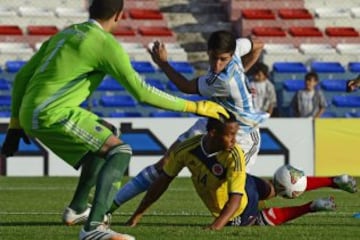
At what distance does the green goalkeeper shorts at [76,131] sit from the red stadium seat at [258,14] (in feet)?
68.4

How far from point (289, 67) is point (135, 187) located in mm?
16416

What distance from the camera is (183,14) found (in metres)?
30.5

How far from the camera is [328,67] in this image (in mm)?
27766

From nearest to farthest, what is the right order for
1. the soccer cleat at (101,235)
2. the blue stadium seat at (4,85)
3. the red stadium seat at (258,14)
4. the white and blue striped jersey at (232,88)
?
the soccer cleat at (101,235) → the white and blue striped jersey at (232,88) → the blue stadium seat at (4,85) → the red stadium seat at (258,14)

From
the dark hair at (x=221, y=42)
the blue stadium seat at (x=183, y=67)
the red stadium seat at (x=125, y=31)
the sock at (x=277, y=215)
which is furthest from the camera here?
the red stadium seat at (x=125, y=31)

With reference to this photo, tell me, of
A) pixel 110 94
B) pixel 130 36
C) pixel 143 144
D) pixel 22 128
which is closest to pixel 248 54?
pixel 22 128

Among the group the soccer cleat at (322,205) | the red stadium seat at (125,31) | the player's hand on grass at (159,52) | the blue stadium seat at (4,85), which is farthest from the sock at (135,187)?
the red stadium seat at (125,31)

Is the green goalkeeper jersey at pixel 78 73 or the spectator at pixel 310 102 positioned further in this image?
the spectator at pixel 310 102

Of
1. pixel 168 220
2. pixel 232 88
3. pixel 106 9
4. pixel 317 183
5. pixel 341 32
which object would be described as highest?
pixel 106 9

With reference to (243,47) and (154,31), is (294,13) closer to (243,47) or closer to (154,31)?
(154,31)

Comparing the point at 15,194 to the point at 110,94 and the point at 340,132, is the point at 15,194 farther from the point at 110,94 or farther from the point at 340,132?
the point at 110,94

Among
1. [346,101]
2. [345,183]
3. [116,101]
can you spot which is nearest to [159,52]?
[345,183]

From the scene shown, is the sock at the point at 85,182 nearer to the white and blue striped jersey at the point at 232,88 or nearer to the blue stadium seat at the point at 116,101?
the white and blue striped jersey at the point at 232,88

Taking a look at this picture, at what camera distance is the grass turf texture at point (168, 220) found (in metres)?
9.66
